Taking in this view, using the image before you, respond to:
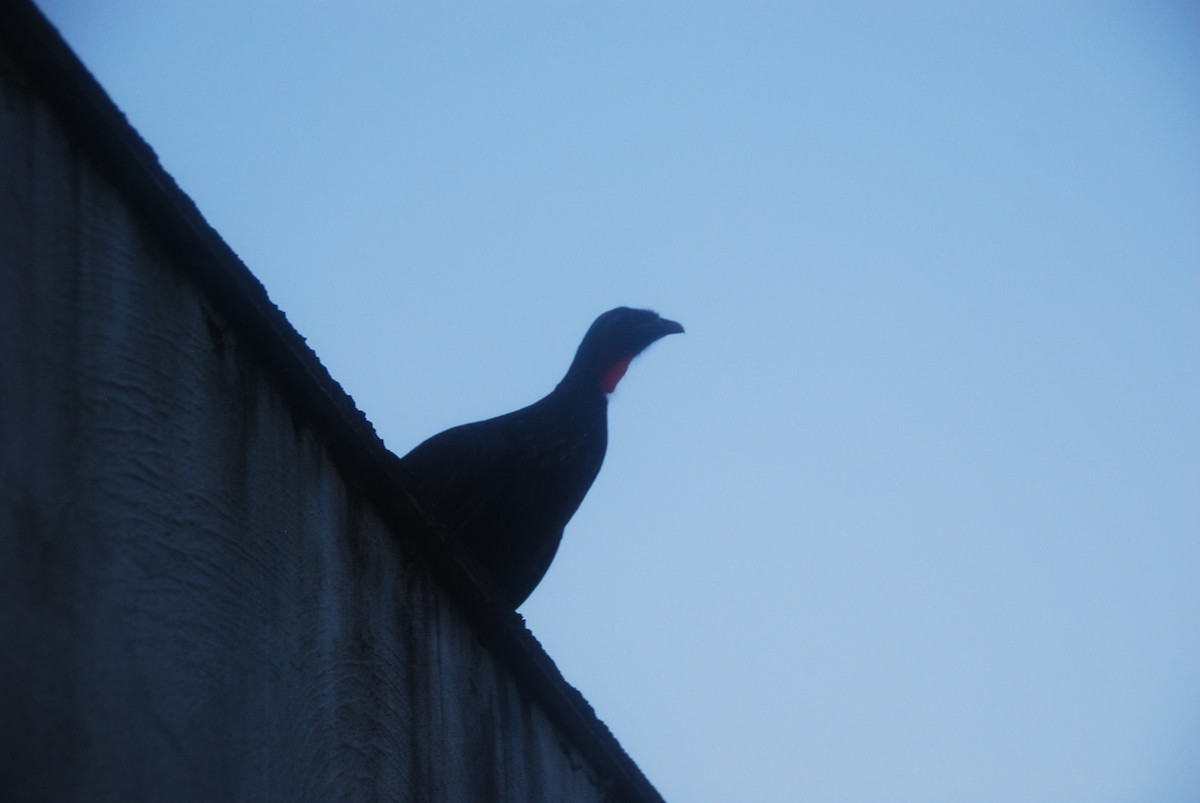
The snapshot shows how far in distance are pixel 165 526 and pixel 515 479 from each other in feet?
12.9

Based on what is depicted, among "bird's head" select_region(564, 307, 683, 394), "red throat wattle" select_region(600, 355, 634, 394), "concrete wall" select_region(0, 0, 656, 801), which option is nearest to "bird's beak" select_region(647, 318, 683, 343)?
"bird's head" select_region(564, 307, 683, 394)

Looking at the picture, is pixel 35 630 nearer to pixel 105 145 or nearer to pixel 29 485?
pixel 29 485

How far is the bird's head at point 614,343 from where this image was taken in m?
7.75

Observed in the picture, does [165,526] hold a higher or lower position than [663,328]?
lower

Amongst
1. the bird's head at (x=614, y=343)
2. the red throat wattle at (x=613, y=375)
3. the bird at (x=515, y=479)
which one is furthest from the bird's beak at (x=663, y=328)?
the bird at (x=515, y=479)

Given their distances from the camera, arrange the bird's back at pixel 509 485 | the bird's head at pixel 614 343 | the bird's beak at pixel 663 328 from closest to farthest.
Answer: the bird's back at pixel 509 485
the bird's head at pixel 614 343
the bird's beak at pixel 663 328

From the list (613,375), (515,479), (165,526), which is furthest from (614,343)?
(165,526)

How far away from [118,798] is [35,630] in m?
0.30

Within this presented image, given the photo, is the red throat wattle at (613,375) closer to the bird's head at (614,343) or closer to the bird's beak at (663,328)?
the bird's head at (614,343)

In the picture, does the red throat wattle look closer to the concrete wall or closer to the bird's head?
the bird's head

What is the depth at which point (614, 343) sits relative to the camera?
814cm

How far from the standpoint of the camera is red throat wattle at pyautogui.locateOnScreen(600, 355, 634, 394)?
7.77 m

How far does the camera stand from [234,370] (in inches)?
117

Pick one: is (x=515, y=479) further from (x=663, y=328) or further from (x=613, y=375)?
(x=663, y=328)
